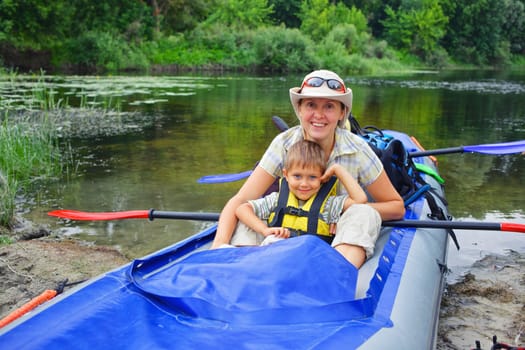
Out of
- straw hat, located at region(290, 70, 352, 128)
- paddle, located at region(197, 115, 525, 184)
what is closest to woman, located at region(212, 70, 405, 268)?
straw hat, located at region(290, 70, 352, 128)

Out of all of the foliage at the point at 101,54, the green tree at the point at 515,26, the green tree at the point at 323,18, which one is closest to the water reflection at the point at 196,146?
the foliage at the point at 101,54

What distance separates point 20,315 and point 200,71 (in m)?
24.1

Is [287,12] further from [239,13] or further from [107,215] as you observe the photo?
[107,215]

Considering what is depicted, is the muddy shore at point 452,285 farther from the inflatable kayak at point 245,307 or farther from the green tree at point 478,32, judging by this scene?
the green tree at point 478,32

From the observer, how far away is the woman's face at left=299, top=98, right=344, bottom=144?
2.62 metres

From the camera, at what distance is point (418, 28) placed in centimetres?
4088

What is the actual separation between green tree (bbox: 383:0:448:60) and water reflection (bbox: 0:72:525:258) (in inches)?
1046

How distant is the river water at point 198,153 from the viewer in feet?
14.1

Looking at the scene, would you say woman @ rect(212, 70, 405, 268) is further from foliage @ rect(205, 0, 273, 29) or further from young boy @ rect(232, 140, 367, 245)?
foliage @ rect(205, 0, 273, 29)

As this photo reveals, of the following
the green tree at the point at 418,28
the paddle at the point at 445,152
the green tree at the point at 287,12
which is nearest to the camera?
the paddle at the point at 445,152

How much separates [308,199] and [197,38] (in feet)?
89.0

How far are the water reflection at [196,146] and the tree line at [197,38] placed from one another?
9.12 metres

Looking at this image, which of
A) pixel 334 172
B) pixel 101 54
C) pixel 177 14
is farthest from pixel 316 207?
pixel 177 14

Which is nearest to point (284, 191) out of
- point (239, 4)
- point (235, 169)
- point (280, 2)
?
point (235, 169)
